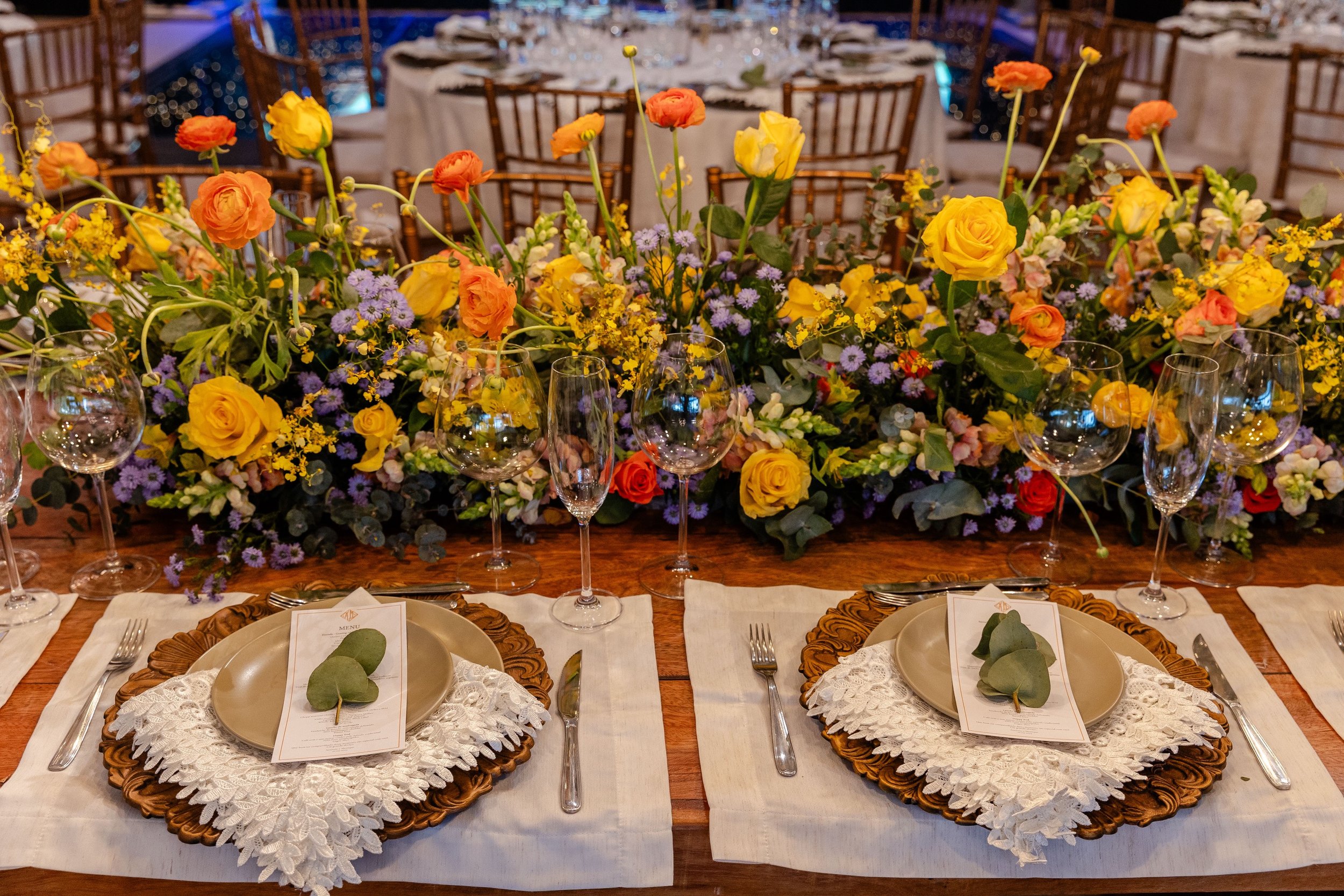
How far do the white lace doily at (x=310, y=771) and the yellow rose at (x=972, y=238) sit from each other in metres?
0.56

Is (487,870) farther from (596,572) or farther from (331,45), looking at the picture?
(331,45)

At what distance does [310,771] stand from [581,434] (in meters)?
0.37

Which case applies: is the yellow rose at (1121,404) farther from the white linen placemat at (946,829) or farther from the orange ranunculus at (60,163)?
the orange ranunculus at (60,163)

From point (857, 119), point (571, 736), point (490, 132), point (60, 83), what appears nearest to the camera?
point (571, 736)

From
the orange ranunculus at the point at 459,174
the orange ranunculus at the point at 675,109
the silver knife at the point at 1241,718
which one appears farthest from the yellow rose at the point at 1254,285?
the orange ranunculus at the point at 459,174

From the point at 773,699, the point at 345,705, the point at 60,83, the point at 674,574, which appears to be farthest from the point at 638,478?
the point at 60,83

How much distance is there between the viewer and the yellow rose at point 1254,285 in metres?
1.21

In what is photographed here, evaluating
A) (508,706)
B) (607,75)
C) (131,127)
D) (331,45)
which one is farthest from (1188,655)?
(331,45)

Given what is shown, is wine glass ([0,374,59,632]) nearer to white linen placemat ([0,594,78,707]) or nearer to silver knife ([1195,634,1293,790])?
white linen placemat ([0,594,78,707])

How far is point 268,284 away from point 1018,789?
0.95 m

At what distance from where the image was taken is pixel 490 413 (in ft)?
3.53

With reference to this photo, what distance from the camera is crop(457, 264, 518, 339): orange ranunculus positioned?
111 cm

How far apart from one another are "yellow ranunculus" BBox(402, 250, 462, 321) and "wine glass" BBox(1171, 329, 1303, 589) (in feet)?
2.69

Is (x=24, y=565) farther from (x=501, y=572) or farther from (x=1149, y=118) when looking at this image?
(x=1149, y=118)
